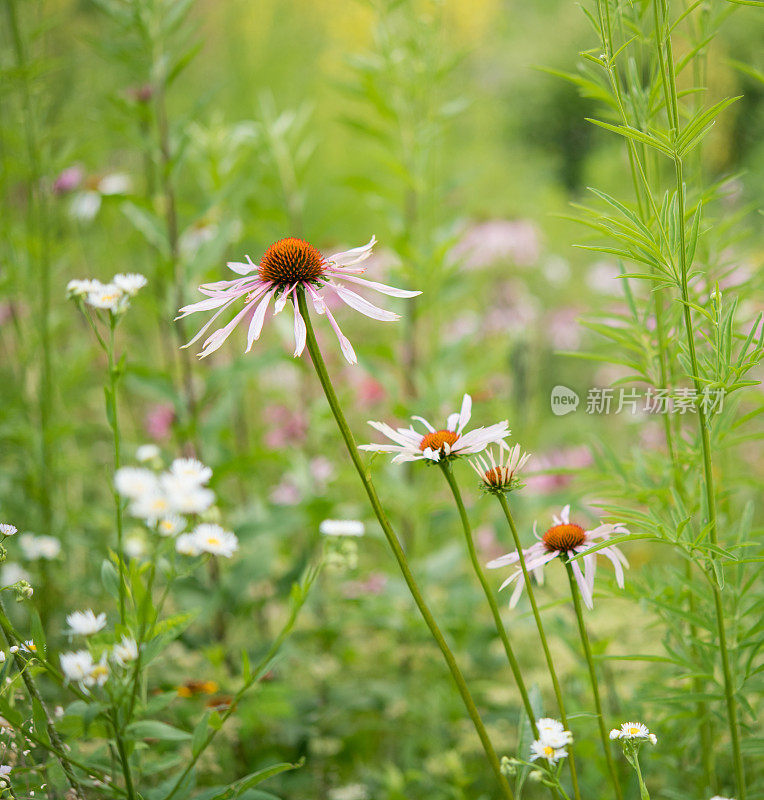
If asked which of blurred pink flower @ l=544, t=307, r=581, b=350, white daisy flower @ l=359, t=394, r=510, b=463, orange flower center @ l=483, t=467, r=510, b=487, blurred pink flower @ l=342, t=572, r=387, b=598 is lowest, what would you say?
orange flower center @ l=483, t=467, r=510, b=487

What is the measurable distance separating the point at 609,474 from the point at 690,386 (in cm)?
19

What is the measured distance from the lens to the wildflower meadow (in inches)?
Answer: 20.5

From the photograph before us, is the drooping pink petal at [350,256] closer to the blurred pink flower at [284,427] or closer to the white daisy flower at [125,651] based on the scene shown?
the white daisy flower at [125,651]

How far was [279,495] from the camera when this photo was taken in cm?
145

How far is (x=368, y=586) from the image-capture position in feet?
4.54

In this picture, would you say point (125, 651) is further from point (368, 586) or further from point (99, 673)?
point (368, 586)

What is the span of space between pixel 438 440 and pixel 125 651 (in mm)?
292

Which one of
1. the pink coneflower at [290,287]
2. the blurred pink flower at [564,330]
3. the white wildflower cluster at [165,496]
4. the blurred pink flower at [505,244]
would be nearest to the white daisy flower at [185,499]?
the white wildflower cluster at [165,496]

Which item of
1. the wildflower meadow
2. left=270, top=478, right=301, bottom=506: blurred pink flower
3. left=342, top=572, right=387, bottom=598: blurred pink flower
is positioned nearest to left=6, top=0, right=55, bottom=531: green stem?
the wildflower meadow

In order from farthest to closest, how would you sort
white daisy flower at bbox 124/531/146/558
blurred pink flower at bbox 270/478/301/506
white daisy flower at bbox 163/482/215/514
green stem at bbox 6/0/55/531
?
blurred pink flower at bbox 270/478/301/506 < green stem at bbox 6/0/55/531 < white daisy flower at bbox 124/531/146/558 < white daisy flower at bbox 163/482/215/514

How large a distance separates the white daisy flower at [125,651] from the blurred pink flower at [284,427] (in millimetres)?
867

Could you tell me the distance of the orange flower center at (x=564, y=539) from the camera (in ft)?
1.69

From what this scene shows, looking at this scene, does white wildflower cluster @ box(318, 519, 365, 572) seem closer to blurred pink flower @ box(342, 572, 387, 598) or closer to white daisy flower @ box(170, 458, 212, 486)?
white daisy flower @ box(170, 458, 212, 486)

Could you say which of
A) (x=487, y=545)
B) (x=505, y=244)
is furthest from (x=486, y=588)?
(x=505, y=244)
